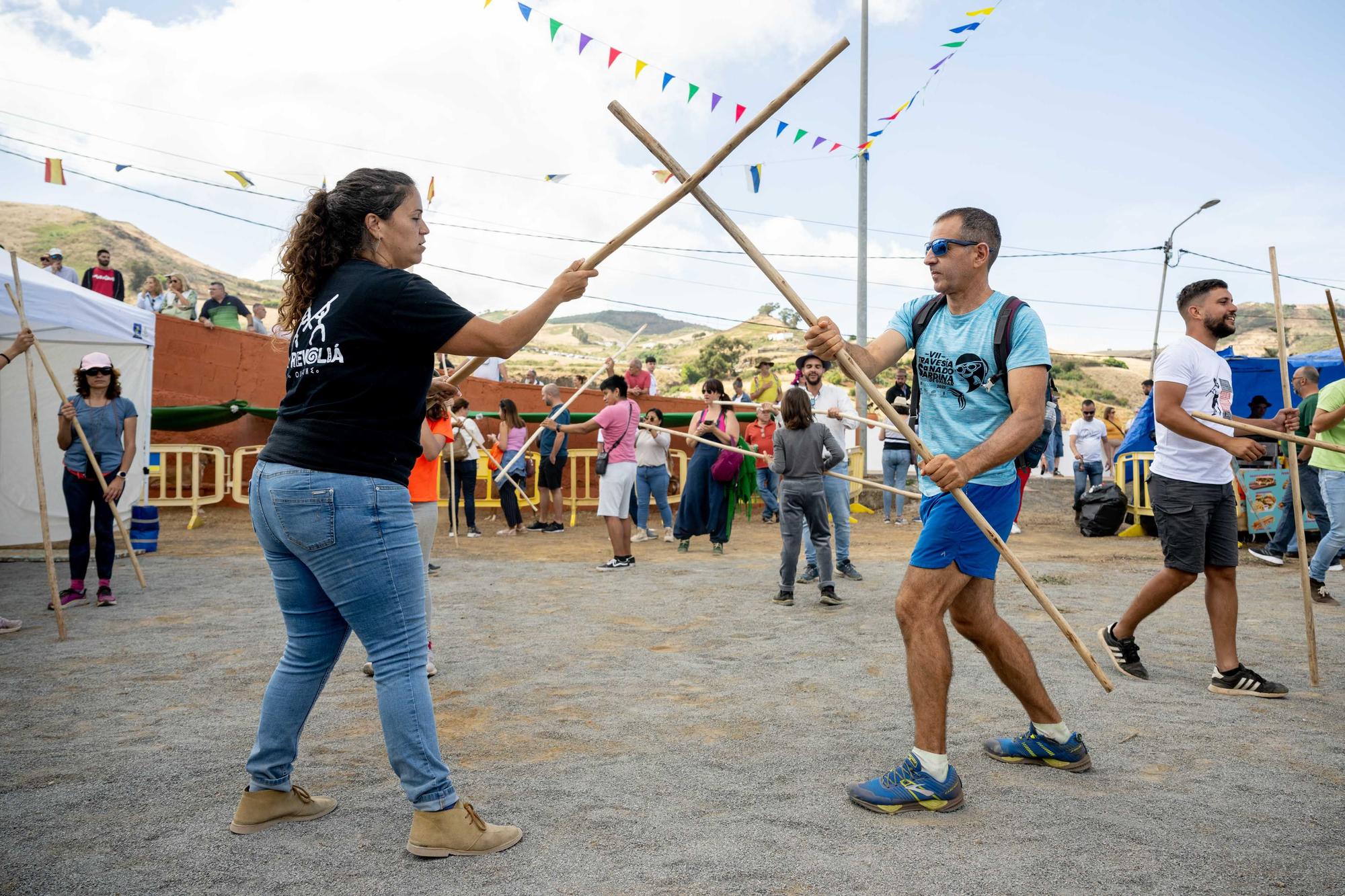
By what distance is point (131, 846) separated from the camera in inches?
112

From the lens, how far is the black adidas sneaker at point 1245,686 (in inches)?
183

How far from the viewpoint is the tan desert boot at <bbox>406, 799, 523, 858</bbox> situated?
2.74 meters

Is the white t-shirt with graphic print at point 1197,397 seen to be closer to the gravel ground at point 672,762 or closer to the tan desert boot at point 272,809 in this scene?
the gravel ground at point 672,762

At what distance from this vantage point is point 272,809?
2.97 m

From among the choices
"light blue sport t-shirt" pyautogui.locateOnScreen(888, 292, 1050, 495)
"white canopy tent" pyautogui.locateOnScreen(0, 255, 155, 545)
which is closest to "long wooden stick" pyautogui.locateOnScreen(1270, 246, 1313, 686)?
"light blue sport t-shirt" pyautogui.locateOnScreen(888, 292, 1050, 495)

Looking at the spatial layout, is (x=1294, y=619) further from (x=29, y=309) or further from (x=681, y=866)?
(x=29, y=309)

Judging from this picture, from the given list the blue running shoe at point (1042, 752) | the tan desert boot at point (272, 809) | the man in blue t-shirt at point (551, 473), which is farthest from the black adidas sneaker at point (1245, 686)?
the man in blue t-shirt at point (551, 473)

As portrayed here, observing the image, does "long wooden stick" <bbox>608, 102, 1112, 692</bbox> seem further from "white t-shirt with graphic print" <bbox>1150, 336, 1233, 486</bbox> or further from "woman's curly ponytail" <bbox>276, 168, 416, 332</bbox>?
"white t-shirt with graphic print" <bbox>1150, 336, 1233, 486</bbox>

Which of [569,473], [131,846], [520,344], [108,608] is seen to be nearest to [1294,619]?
[520,344]

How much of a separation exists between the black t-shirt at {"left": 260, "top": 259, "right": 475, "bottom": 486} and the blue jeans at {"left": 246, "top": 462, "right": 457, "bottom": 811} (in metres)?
0.08

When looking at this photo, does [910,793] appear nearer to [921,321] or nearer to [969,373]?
[969,373]

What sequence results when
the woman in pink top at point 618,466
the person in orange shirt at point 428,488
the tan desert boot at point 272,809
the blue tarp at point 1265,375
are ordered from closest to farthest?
1. the tan desert boot at point 272,809
2. the person in orange shirt at point 428,488
3. the woman in pink top at point 618,466
4. the blue tarp at point 1265,375

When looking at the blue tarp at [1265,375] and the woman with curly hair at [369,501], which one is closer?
the woman with curly hair at [369,501]

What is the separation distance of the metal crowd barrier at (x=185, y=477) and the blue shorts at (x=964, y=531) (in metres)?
13.0
